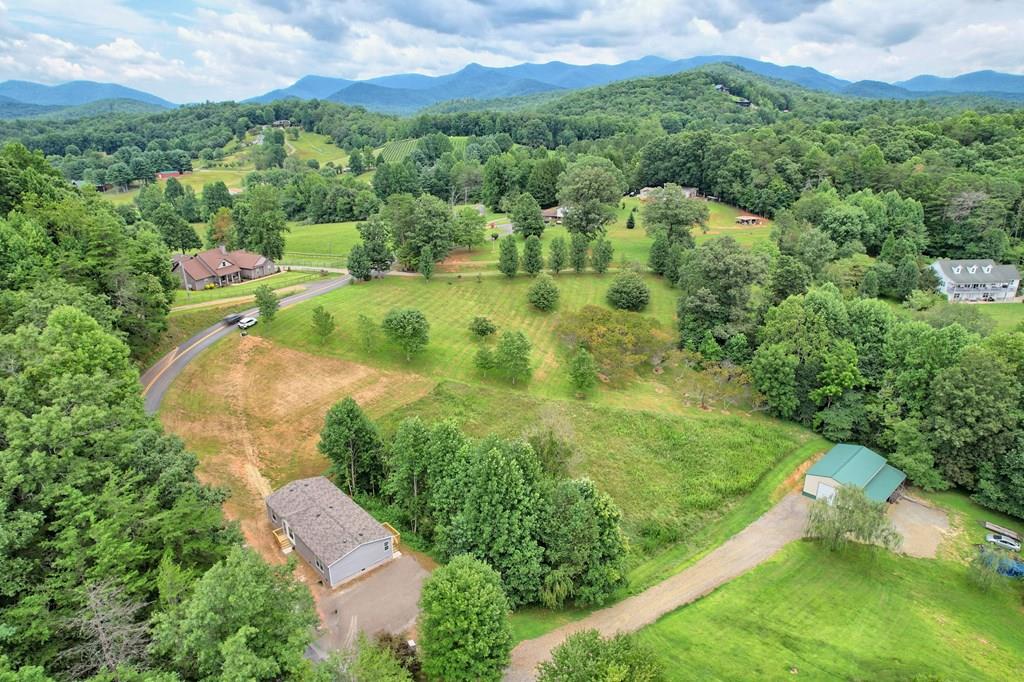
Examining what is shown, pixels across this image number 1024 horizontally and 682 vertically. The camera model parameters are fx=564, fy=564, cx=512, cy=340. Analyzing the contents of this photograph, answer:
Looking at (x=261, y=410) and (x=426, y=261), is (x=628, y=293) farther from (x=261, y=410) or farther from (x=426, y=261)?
(x=261, y=410)

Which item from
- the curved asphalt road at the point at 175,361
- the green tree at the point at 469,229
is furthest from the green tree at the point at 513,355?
the green tree at the point at 469,229

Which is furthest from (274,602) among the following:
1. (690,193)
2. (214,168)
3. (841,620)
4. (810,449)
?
(214,168)

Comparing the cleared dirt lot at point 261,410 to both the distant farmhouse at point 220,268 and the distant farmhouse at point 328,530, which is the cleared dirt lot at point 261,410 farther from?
the distant farmhouse at point 220,268

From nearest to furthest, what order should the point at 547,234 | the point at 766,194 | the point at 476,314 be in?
the point at 476,314
the point at 547,234
the point at 766,194

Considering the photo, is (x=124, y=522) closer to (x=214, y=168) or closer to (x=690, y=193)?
(x=690, y=193)

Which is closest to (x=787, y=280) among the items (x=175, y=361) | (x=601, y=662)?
(x=601, y=662)
